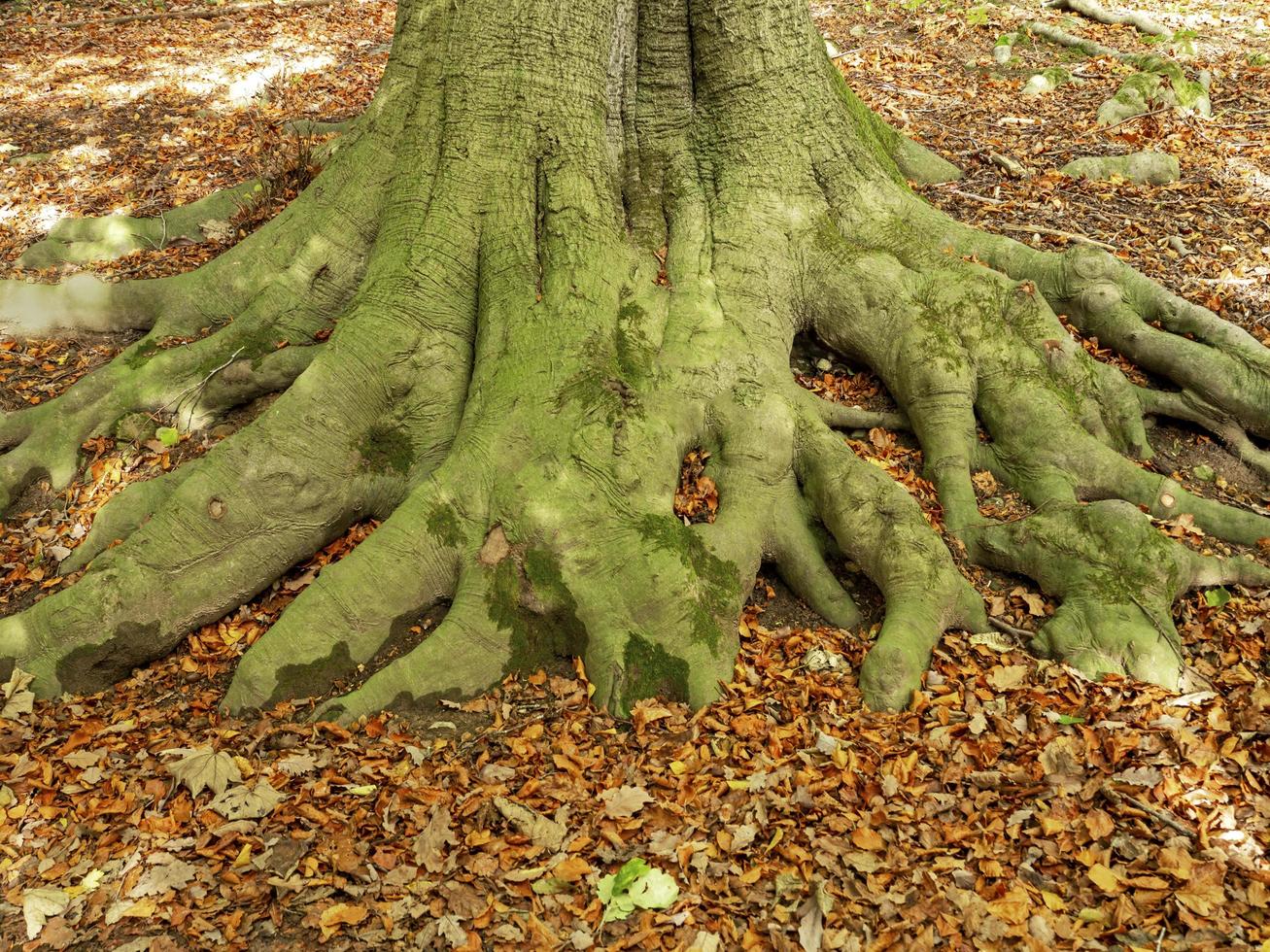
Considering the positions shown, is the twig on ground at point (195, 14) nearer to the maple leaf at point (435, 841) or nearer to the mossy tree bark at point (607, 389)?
the mossy tree bark at point (607, 389)

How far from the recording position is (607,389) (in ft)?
14.3

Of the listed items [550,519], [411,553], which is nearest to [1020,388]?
[550,519]

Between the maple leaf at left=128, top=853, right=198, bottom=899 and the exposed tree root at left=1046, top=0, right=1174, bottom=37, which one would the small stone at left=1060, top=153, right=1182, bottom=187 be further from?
the maple leaf at left=128, top=853, right=198, bottom=899

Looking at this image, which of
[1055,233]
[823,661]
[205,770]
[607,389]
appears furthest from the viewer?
[1055,233]

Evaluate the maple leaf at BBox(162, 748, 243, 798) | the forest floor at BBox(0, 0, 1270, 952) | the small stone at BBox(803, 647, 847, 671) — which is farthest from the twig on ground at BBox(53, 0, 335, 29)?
the small stone at BBox(803, 647, 847, 671)

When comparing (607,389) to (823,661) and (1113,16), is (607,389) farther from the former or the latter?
(1113,16)

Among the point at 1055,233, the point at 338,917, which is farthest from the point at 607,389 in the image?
the point at 1055,233

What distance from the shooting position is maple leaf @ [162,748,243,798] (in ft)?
11.1

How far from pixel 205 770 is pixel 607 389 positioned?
2.55 metres

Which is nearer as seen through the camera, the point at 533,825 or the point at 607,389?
the point at 533,825

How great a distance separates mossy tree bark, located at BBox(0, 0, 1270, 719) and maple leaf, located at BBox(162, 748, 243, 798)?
0.46 metres

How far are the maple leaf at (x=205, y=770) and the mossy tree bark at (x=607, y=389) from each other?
46 cm

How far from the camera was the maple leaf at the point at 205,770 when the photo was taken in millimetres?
3398

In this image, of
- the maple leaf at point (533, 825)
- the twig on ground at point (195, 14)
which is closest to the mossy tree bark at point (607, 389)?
the maple leaf at point (533, 825)
